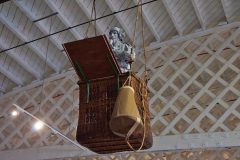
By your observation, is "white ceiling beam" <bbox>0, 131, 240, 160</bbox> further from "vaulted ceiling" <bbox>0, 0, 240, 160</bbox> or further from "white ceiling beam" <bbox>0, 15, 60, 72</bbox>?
"white ceiling beam" <bbox>0, 15, 60, 72</bbox>

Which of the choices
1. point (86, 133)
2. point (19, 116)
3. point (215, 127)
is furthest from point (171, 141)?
point (86, 133)

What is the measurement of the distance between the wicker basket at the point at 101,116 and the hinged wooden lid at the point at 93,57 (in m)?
0.04

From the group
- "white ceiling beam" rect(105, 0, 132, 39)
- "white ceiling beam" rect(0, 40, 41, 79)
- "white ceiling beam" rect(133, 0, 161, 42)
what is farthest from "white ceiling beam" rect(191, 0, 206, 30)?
"white ceiling beam" rect(0, 40, 41, 79)

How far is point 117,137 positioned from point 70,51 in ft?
1.40

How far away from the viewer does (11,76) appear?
753cm

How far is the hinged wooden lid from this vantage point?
1609 mm

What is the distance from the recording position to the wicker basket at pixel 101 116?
1.60 meters

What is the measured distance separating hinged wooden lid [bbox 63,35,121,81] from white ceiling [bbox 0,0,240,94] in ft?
14.2

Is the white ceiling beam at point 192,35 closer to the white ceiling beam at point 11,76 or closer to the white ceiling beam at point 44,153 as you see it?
the white ceiling beam at point 44,153

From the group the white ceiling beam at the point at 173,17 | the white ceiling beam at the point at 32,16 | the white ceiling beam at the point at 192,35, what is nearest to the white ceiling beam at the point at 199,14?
the white ceiling beam at the point at 192,35

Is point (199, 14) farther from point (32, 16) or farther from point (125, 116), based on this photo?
point (125, 116)

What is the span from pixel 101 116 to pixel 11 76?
6.24 m

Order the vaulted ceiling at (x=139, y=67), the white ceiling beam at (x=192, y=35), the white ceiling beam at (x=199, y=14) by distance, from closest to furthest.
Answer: the vaulted ceiling at (x=139, y=67) → the white ceiling beam at (x=199, y=14) → the white ceiling beam at (x=192, y=35)

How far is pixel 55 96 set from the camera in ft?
24.0
